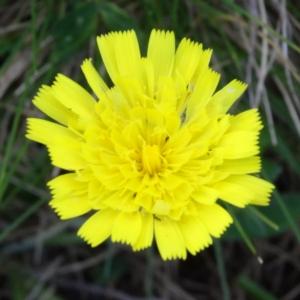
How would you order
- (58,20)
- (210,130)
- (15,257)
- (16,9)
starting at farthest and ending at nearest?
(15,257) → (16,9) → (58,20) → (210,130)

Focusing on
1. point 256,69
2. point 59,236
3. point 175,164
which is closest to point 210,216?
point 175,164

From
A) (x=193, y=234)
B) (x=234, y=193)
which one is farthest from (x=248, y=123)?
(x=193, y=234)

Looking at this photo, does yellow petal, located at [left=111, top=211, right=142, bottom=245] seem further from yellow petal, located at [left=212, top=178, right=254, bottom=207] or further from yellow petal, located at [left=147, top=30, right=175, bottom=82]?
yellow petal, located at [left=147, top=30, right=175, bottom=82]

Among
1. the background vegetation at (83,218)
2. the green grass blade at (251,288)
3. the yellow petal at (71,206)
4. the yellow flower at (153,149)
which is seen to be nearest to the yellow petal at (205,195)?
the yellow flower at (153,149)

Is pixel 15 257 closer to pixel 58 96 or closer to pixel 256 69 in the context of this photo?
pixel 58 96

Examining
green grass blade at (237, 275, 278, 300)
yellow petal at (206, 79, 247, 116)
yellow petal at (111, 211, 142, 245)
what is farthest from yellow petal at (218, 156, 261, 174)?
green grass blade at (237, 275, 278, 300)

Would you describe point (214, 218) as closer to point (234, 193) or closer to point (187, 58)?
point (234, 193)

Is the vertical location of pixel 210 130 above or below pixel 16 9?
below
